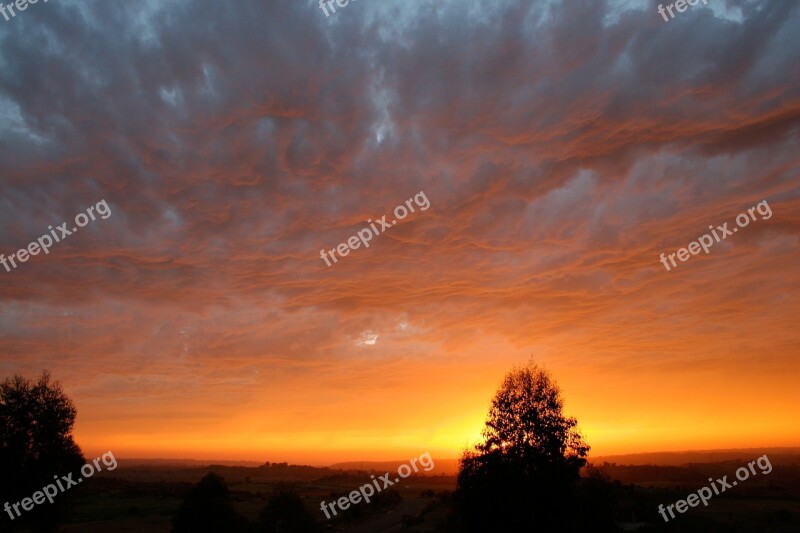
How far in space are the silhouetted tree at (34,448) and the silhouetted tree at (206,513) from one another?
396 inches

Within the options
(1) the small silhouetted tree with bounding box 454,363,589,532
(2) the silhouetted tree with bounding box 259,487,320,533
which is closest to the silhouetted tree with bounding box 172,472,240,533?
(2) the silhouetted tree with bounding box 259,487,320,533

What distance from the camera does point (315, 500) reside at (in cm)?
10900

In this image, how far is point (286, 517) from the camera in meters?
53.5

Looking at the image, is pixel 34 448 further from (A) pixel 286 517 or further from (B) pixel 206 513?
(A) pixel 286 517

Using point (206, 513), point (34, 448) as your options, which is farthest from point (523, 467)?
point (34, 448)

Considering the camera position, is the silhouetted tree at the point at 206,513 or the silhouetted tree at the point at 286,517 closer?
the silhouetted tree at the point at 206,513

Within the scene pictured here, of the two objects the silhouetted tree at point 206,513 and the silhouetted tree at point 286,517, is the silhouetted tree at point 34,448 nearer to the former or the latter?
the silhouetted tree at point 206,513

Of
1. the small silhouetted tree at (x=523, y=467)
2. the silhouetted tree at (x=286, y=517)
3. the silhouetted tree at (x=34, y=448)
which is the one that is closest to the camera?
the small silhouetted tree at (x=523, y=467)

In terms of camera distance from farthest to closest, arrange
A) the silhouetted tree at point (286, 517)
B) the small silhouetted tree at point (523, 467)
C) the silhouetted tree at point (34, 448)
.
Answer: the silhouetted tree at point (286, 517)
the silhouetted tree at point (34, 448)
the small silhouetted tree at point (523, 467)

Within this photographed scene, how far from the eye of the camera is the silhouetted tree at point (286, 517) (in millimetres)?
52406

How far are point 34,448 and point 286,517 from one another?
23829mm

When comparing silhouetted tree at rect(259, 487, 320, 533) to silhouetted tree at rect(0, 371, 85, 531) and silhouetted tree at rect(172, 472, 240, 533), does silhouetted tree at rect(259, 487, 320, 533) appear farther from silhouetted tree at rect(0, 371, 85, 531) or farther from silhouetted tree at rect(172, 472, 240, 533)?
silhouetted tree at rect(0, 371, 85, 531)

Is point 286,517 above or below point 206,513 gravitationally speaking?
below

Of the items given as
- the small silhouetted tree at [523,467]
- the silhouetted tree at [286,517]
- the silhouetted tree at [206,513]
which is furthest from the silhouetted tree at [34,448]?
the small silhouetted tree at [523,467]
